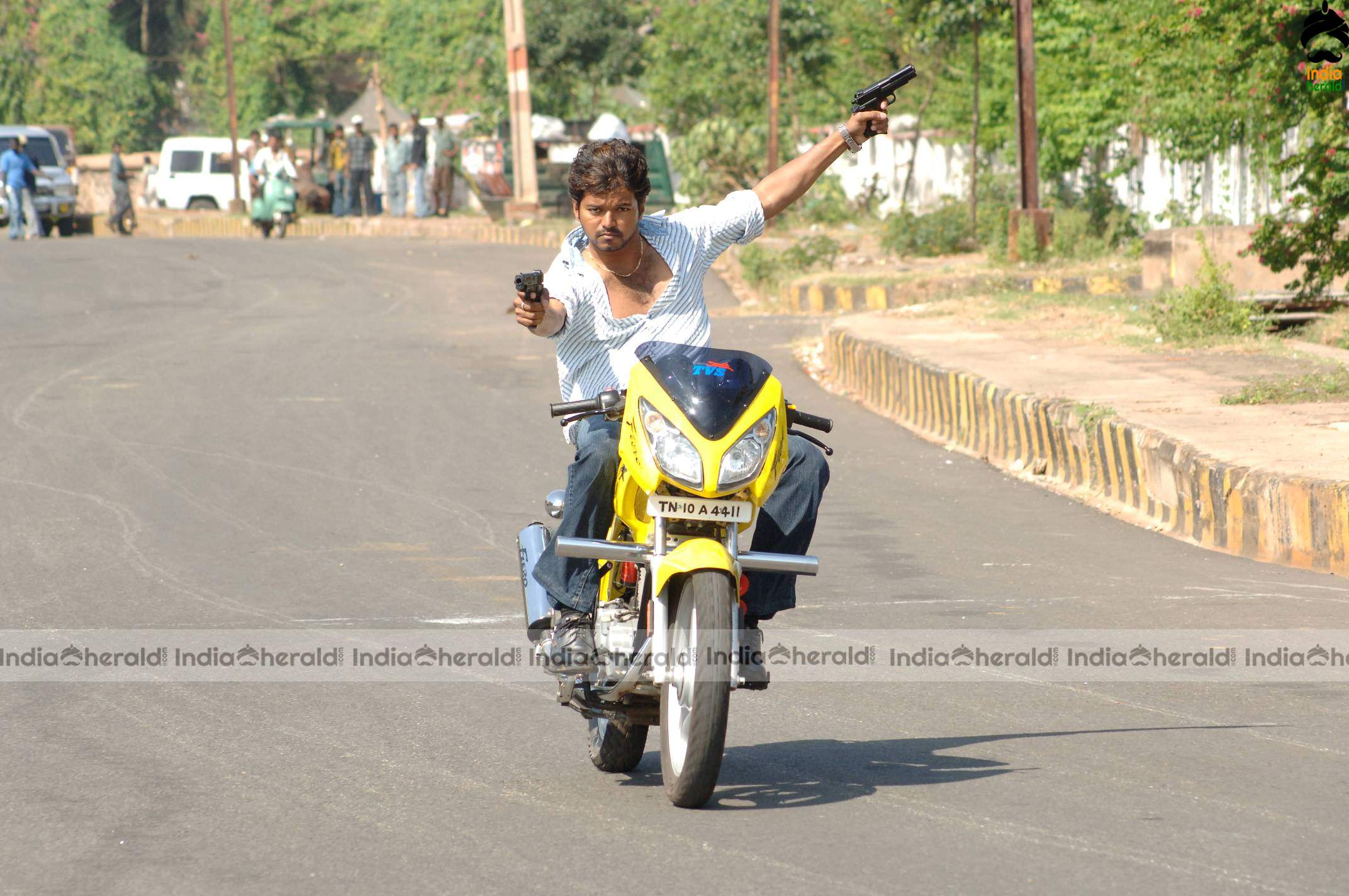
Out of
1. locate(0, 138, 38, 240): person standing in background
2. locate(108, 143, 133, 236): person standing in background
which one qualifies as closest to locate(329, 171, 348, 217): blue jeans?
locate(108, 143, 133, 236): person standing in background

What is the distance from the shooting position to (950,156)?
34.8m

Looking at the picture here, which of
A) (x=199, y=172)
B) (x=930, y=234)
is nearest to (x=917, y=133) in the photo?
(x=930, y=234)

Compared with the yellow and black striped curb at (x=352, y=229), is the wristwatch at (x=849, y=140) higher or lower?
lower

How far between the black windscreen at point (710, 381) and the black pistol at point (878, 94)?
3.95ft

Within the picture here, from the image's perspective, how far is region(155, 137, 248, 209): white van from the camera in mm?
44844

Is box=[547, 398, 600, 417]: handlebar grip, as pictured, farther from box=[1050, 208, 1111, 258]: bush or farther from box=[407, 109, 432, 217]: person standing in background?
box=[407, 109, 432, 217]: person standing in background

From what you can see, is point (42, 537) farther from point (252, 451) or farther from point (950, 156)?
point (950, 156)

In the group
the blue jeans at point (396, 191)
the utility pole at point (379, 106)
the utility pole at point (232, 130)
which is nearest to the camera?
the blue jeans at point (396, 191)

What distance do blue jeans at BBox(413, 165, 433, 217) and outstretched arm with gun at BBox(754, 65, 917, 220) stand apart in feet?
98.8

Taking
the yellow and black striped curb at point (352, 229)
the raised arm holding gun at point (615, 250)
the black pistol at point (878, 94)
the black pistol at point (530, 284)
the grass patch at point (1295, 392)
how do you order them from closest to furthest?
the black pistol at point (530, 284) < the raised arm holding gun at point (615, 250) < the black pistol at point (878, 94) < the grass patch at point (1295, 392) < the yellow and black striped curb at point (352, 229)

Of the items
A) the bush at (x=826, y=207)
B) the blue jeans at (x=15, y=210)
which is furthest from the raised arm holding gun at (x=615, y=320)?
the blue jeans at (x=15, y=210)

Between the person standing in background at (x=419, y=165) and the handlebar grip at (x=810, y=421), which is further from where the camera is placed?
the person standing in background at (x=419, y=165)

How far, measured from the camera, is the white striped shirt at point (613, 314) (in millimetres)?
4824

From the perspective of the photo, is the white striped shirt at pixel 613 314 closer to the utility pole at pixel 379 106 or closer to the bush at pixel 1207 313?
the bush at pixel 1207 313
